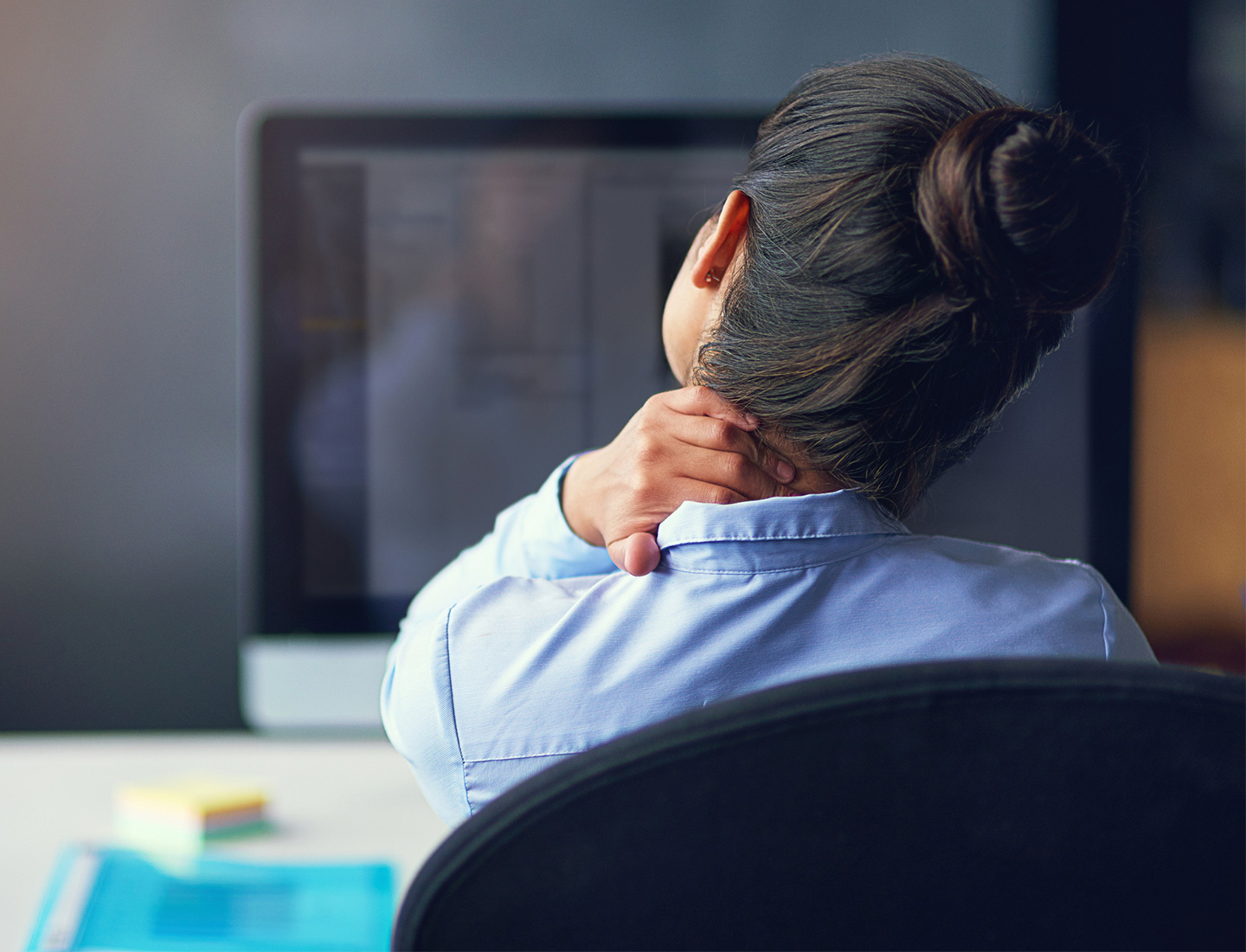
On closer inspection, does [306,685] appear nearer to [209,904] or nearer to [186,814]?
[186,814]

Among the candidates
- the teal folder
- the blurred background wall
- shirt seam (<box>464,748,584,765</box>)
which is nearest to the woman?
shirt seam (<box>464,748,584,765</box>)

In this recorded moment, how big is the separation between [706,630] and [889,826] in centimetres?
18

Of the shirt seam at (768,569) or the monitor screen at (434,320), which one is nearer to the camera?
the shirt seam at (768,569)

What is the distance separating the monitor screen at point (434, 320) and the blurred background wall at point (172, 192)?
0.31 metres

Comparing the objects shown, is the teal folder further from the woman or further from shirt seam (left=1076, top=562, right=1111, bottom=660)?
shirt seam (left=1076, top=562, right=1111, bottom=660)

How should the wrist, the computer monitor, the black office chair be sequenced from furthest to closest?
the computer monitor
the wrist
the black office chair

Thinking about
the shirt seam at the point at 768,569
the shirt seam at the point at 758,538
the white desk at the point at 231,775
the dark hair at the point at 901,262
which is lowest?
the white desk at the point at 231,775

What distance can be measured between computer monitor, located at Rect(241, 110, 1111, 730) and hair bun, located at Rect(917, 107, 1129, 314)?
61cm

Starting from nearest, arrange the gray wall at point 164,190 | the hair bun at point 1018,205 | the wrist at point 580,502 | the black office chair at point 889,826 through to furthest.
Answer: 1. the black office chair at point 889,826
2. the hair bun at point 1018,205
3. the wrist at point 580,502
4. the gray wall at point 164,190

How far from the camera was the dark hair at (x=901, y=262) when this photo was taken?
400 mm

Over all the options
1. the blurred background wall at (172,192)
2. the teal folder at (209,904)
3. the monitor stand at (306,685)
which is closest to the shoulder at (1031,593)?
the teal folder at (209,904)

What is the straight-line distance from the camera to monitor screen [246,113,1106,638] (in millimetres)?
999

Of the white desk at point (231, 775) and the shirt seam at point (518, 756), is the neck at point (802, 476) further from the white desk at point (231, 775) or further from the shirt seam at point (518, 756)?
the white desk at point (231, 775)

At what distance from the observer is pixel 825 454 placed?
0.51 meters
